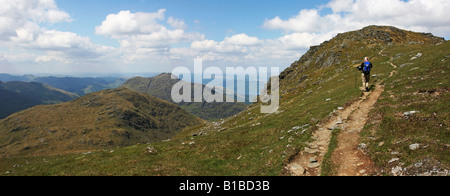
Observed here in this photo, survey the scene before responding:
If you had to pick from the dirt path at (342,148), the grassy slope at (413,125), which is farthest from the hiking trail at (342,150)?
the grassy slope at (413,125)

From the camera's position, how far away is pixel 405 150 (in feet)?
52.9

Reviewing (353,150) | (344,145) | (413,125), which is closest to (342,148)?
(344,145)

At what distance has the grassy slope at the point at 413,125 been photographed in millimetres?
14836

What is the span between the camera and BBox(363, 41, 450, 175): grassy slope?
1484cm

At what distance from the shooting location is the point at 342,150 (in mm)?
19219

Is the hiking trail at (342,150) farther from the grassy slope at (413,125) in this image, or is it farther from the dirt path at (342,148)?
the grassy slope at (413,125)

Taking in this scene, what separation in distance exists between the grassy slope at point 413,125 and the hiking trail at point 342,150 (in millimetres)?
916

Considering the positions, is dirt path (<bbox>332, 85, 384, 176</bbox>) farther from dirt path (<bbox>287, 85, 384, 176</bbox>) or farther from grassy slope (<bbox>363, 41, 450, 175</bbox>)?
grassy slope (<bbox>363, 41, 450, 175</bbox>)

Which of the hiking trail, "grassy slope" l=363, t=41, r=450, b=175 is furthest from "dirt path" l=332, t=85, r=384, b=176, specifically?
"grassy slope" l=363, t=41, r=450, b=175

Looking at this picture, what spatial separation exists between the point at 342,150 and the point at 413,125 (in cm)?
642
